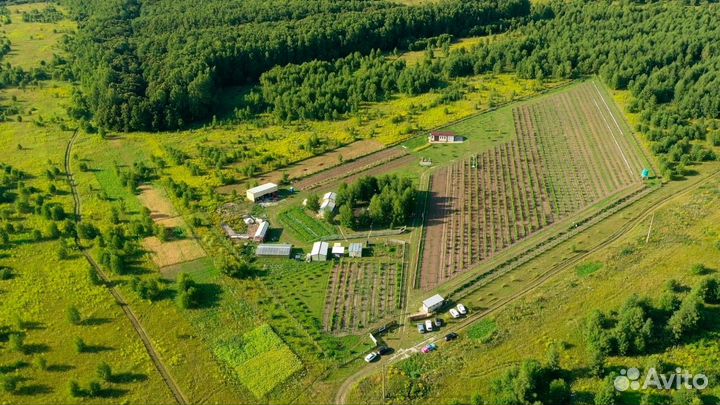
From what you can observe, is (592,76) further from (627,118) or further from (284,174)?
(284,174)

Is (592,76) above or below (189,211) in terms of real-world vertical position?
above

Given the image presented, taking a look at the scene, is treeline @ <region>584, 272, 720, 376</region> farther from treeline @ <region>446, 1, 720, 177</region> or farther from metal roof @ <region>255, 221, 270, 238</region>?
metal roof @ <region>255, 221, 270, 238</region>

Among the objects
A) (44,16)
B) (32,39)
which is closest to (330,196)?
(32,39)

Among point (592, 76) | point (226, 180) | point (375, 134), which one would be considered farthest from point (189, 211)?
point (592, 76)

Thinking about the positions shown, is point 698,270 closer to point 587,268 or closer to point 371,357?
point 587,268

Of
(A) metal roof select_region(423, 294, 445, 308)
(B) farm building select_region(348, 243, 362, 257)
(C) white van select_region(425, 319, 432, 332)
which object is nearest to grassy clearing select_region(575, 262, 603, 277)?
(A) metal roof select_region(423, 294, 445, 308)

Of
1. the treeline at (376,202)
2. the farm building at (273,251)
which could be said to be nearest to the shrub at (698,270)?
the treeline at (376,202)

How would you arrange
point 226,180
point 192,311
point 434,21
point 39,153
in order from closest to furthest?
point 192,311, point 226,180, point 39,153, point 434,21
